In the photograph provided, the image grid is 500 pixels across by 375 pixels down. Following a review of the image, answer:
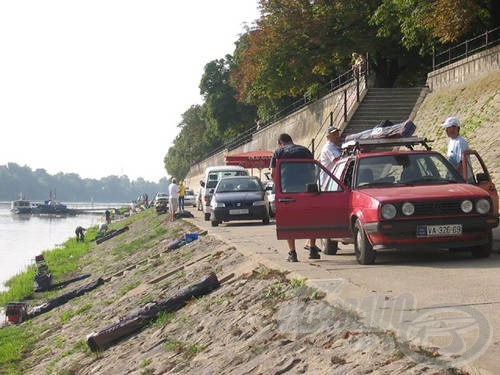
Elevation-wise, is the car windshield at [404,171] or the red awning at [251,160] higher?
the red awning at [251,160]

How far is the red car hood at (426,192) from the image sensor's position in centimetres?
1028

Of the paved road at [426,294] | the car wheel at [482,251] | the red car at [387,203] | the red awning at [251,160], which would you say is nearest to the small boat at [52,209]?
the red awning at [251,160]

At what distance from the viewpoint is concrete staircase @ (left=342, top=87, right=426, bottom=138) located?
32.7 metres

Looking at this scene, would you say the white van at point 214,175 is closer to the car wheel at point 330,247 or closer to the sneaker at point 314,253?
the car wheel at point 330,247

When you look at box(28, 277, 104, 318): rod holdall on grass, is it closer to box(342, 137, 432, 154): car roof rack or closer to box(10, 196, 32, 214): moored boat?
box(342, 137, 432, 154): car roof rack

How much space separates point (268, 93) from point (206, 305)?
1412 inches

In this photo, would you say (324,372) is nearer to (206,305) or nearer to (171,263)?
(206,305)

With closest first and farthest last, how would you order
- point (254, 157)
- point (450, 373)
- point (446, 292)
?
point (450, 373), point (446, 292), point (254, 157)

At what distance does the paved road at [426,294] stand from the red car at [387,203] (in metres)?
0.36

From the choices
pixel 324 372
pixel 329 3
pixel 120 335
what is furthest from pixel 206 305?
pixel 329 3

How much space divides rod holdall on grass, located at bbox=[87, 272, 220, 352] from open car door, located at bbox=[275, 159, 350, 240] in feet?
4.48

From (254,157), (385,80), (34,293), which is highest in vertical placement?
(385,80)

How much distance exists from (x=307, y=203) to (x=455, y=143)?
2.72 metres

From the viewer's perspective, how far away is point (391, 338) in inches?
230
